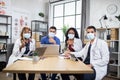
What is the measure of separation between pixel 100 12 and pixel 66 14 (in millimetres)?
1740

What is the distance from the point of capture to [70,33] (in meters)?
3.40

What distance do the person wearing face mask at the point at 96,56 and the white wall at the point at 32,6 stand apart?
427 cm

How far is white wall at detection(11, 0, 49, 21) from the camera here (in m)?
6.58

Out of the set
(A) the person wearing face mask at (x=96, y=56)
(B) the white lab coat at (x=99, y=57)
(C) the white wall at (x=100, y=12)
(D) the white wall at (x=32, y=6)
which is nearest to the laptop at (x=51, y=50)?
(A) the person wearing face mask at (x=96, y=56)

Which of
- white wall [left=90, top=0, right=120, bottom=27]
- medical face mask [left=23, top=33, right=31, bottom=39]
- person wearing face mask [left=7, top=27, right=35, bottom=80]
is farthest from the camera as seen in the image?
white wall [left=90, top=0, right=120, bottom=27]

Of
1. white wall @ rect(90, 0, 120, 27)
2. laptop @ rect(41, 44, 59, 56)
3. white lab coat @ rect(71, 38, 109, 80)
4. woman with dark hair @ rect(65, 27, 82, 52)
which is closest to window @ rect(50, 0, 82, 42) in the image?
white wall @ rect(90, 0, 120, 27)

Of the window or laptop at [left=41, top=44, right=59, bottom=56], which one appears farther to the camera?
the window

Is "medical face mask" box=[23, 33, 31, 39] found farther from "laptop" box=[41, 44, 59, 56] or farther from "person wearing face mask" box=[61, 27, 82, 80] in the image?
"person wearing face mask" box=[61, 27, 82, 80]

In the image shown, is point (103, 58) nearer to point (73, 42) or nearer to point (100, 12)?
point (73, 42)

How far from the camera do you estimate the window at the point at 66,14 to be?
6.50 meters

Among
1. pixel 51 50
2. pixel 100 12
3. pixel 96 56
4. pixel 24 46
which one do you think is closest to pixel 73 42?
pixel 51 50

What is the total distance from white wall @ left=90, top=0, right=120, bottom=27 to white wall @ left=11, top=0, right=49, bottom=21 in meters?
2.29

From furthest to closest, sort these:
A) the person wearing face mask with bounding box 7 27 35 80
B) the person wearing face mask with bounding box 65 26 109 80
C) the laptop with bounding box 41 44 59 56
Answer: the person wearing face mask with bounding box 7 27 35 80 → the laptop with bounding box 41 44 59 56 → the person wearing face mask with bounding box 65 26 109 80

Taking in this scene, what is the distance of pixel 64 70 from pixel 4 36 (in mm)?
Result: 4507
